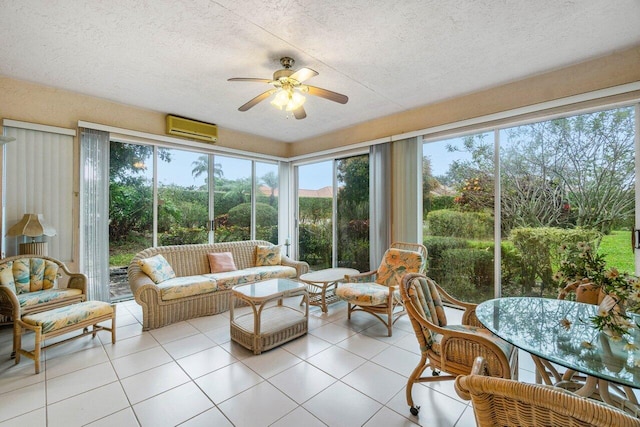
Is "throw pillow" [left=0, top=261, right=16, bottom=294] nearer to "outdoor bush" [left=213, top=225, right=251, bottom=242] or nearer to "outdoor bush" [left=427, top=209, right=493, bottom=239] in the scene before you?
"outdoor bush" [left=213, top=225, right=251, bottom=242]

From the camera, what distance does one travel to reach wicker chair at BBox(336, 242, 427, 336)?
293 centimetres


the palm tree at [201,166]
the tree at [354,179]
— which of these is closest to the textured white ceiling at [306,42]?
the palm tree at [201,166]

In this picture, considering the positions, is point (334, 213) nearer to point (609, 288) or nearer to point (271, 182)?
point (271, 182)

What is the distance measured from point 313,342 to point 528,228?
9.13 feet

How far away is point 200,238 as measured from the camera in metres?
4.70

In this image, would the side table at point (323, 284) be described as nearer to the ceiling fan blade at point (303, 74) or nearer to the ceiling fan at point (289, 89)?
the ceiling fan at point (289, 89)

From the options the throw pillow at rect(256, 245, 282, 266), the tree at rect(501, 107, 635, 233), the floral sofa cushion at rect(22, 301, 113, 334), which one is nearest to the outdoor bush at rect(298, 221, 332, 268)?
the throw pillow at rect(256, 245, 282, 266)

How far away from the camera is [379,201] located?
169 inches

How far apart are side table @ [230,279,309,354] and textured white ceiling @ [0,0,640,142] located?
7.62ft

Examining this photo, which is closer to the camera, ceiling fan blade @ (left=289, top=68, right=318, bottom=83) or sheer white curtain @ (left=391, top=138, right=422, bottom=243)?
ceiling fan blade @ (left=289, top=68, right=318, bottom=83)

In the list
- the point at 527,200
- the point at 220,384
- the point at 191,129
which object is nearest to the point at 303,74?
the point at 220,384

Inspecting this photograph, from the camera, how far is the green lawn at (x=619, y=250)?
2617mm

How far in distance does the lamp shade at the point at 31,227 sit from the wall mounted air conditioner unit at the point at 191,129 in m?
1.93

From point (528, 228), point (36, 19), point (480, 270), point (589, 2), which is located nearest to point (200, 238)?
point (36, 19)
